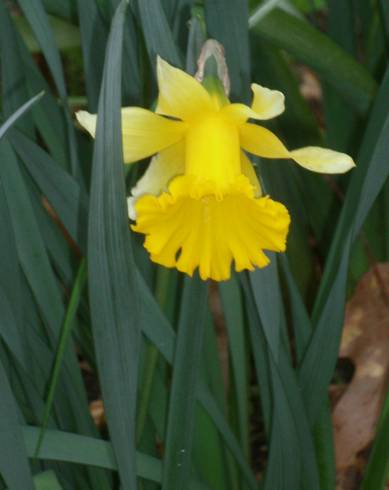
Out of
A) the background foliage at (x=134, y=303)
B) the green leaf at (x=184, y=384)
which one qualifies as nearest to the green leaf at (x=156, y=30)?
the background foliage at (x=134, y=303)

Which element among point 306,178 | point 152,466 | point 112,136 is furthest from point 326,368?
point 306,178

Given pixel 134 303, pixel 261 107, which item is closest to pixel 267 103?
pixel 261 107

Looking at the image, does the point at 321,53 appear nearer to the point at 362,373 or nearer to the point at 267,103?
the point at 267,103

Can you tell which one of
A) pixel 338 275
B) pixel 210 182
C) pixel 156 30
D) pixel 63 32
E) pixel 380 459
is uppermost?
pixel 63 32

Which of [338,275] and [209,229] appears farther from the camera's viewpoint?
[338,275]

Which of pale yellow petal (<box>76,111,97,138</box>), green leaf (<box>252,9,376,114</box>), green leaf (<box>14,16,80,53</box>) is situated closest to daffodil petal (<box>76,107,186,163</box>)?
pale yellow petal (<box>76,111,97,138</box>)

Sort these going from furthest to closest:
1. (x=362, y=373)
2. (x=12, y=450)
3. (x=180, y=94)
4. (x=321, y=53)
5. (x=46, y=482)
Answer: (x=362, y=373) < (x=321, y=53) < (x=46, y=482) < (x=12, y=450) < (x=180, y=94)

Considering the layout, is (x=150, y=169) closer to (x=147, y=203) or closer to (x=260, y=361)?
(x=147, y=203)
